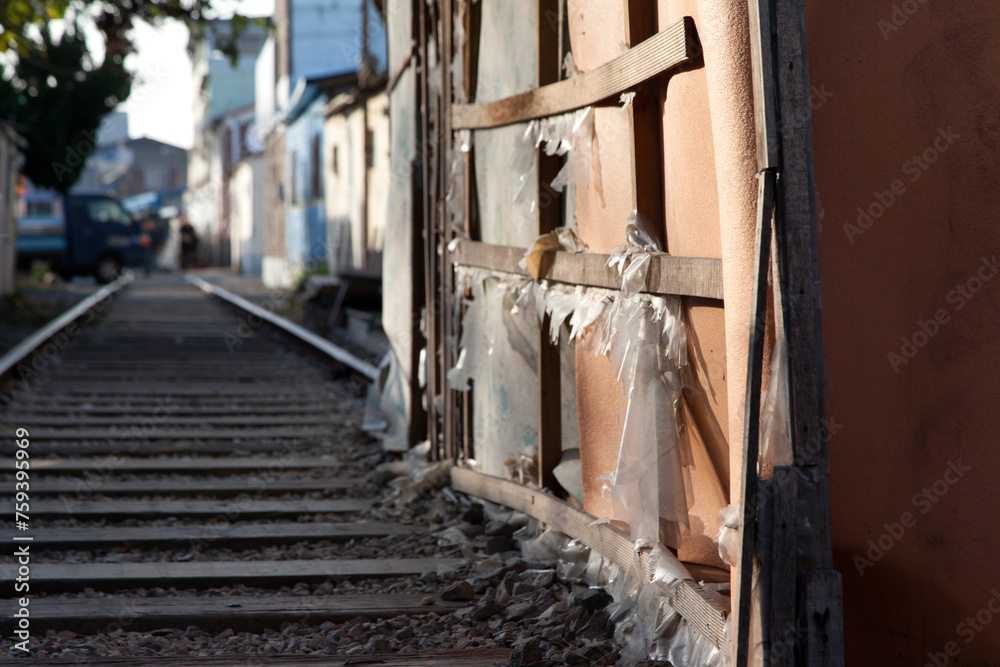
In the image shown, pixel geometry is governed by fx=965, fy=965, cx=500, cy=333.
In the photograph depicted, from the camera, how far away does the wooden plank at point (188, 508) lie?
4.32m

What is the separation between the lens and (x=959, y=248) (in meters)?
1.92

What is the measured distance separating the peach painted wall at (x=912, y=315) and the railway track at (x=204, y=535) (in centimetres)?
117

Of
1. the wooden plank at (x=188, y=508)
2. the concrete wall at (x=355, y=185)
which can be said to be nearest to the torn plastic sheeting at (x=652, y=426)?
the wooden plank at (x=188, y=508)

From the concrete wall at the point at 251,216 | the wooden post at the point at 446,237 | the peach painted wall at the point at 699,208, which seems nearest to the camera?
the peach painted wall at the point at 699,208

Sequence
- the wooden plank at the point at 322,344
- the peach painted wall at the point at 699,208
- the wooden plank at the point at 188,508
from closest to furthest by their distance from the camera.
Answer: the peach painted wall at the point at 699,208 < the wooden plank at the point at 188,508 < the wooden plank at the point at 322,344

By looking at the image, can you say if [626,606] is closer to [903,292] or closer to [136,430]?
[903,292]

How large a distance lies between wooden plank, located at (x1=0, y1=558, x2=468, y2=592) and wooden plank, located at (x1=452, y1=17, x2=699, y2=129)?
68.4 inches

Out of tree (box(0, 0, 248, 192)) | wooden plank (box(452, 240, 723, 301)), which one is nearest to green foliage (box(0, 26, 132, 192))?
tree (box(0, 0, 248, 192))

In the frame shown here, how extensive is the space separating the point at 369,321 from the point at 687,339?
28.1 feet

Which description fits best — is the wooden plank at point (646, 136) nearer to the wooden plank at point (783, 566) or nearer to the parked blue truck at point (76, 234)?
the wooden plank at point (783, 566)

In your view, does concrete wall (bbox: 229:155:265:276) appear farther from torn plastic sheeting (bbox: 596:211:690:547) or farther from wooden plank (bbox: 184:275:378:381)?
torn plastic sheeting (bbox: 596:211:690:547)

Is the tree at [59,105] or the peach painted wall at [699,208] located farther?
the tree at [59,105]

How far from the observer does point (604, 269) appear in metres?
2.98

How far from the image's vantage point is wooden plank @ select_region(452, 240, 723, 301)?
241 cm
